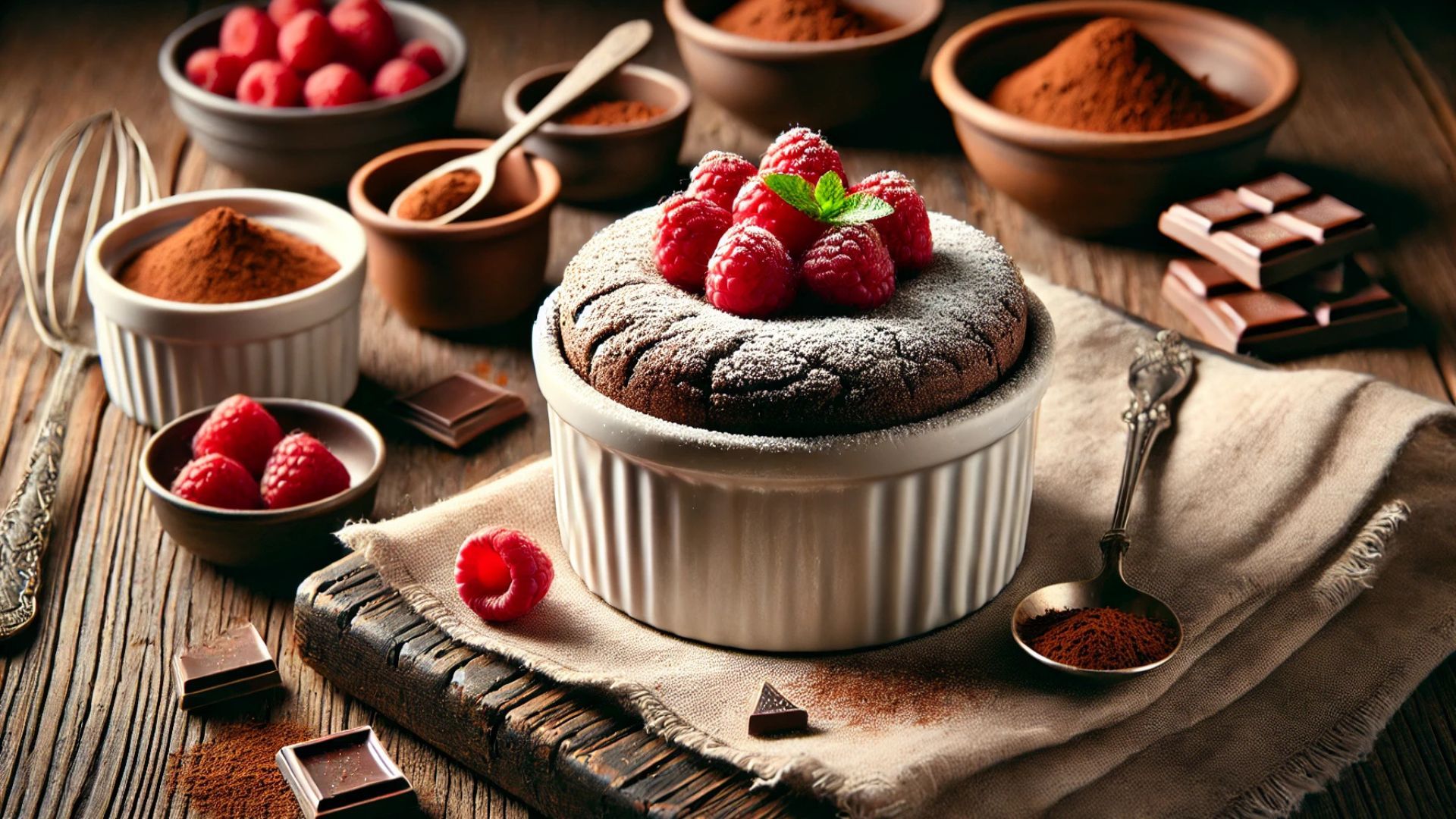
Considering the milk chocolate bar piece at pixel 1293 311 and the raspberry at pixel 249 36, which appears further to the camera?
the raspberry at pixel 249 36

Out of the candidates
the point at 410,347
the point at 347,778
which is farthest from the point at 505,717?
the point at 410,347

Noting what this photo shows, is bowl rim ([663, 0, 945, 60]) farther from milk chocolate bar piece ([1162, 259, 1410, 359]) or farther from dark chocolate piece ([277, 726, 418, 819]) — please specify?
dark chocolate piece ([277, 726, 418, 819])

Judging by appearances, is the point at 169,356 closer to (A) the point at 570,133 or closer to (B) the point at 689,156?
(A) the point at 570,133

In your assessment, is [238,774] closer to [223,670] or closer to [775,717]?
[223,670]

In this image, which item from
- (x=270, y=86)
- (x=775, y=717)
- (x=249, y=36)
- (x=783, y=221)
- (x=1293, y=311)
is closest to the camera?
(x=775, y=717)

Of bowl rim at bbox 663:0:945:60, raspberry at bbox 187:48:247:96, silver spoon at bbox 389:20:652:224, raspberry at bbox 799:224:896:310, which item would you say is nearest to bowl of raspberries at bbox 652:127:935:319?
raspberry at bbox 799:224:896:310

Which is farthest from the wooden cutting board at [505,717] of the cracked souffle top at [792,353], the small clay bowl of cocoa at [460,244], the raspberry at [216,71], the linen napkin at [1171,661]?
the raspberry at [216,71]

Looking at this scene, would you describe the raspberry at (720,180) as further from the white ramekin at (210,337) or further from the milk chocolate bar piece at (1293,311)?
the milk chocolate bar piece at (1293,311)
